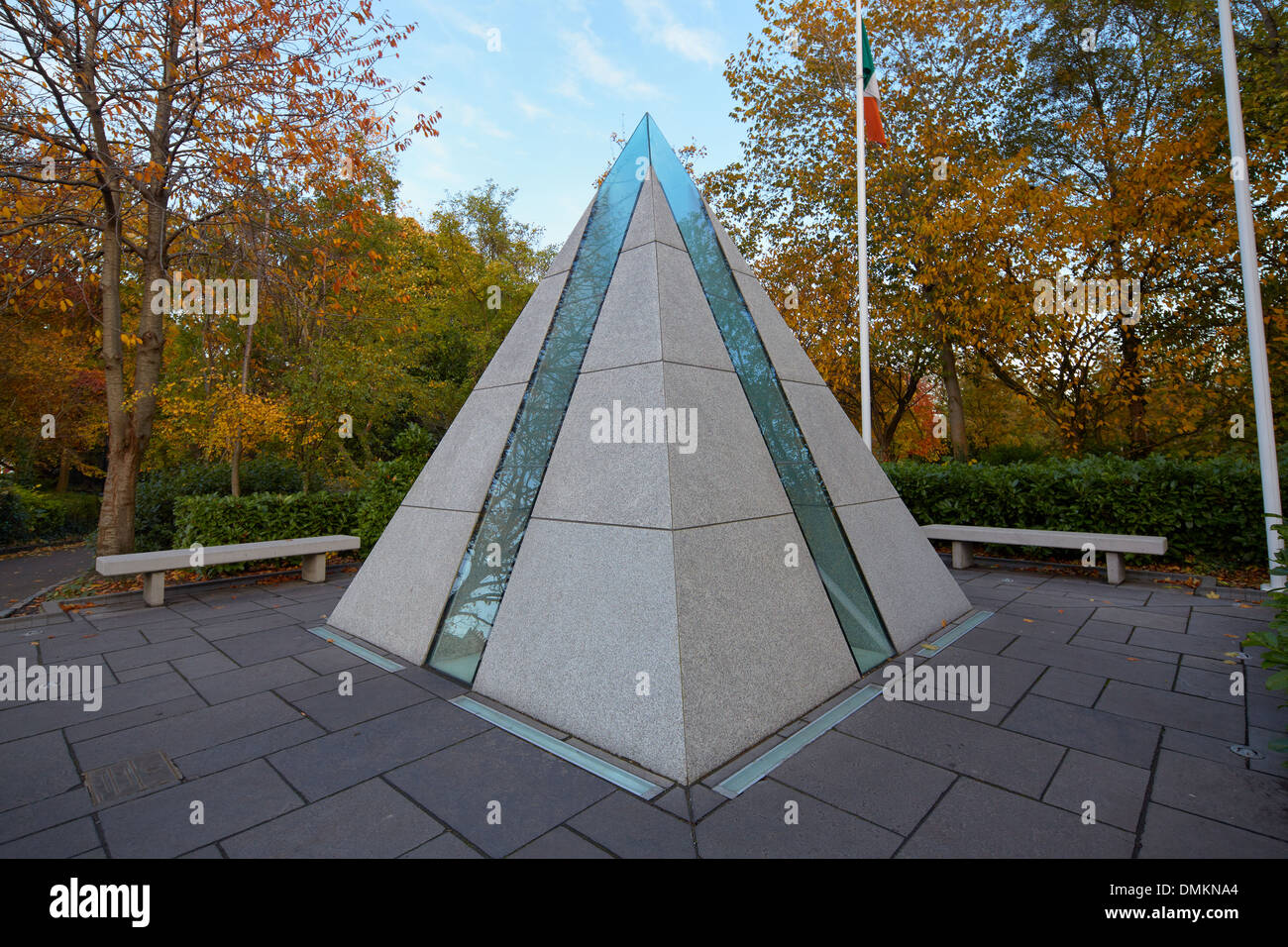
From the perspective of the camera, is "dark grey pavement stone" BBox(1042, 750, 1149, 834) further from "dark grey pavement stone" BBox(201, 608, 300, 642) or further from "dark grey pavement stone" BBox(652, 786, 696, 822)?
"dark grey pavement stone" BBox(201, 608, 300, 642)

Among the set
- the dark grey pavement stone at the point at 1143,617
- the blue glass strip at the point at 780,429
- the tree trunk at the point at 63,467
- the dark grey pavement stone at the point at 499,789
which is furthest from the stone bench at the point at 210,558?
the tree trunk at the point at 63,467

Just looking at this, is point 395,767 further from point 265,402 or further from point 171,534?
point 171,534

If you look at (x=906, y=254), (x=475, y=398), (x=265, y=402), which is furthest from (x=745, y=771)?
(x=906, y=254)

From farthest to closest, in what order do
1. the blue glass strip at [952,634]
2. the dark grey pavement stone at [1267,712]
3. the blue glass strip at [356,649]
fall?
the blue glass strip at [952,634]
the blue glass strip at [356,649]
the dark grey pavement stone at [1267,712]

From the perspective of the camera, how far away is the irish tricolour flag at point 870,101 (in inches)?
388

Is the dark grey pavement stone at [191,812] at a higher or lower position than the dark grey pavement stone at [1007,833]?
higher

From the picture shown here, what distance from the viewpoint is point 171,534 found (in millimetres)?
10539

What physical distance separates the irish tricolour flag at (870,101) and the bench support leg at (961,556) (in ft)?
21.6

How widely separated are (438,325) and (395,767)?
1840 centimetres

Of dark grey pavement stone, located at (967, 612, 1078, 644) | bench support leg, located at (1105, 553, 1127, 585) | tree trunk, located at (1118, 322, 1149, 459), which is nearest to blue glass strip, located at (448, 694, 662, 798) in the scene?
dark grey pavement stone, located at (967, 612, 1078, 644)

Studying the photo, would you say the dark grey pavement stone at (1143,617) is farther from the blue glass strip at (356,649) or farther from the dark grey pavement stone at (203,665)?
the dark grey pavement stone at (203,665)

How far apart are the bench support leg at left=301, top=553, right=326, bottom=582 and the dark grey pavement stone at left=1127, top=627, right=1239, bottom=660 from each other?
9303 millimetres
